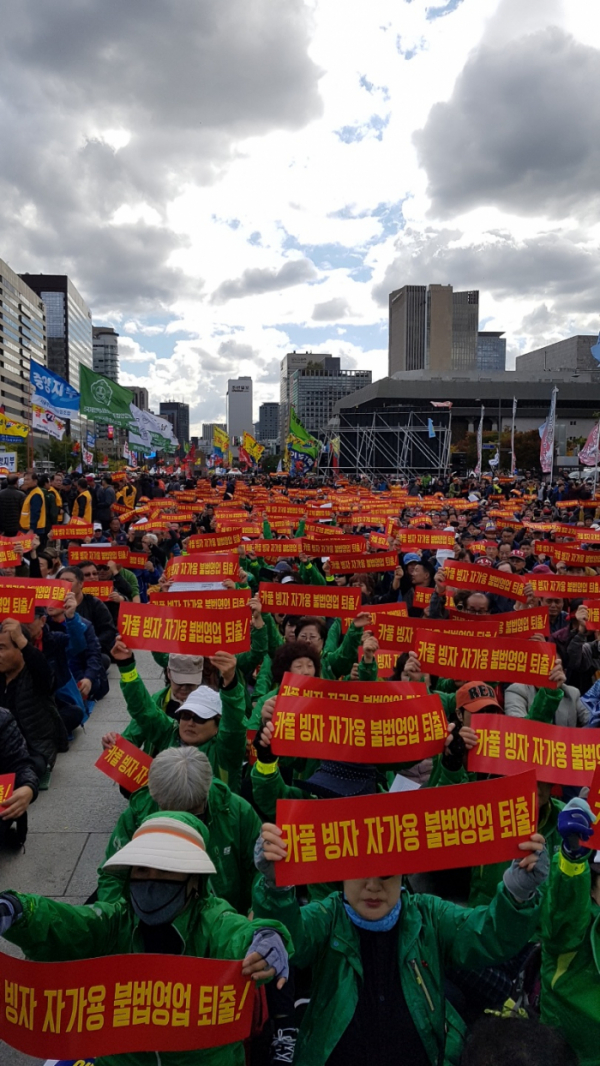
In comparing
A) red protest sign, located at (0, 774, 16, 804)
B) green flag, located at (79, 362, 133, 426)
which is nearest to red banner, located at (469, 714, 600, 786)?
red protest sign, located at (0, 774, 16, 804)

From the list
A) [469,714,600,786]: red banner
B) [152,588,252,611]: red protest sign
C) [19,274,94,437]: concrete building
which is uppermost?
[19,274,94,437]: concrete building

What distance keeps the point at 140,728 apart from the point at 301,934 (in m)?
2.10

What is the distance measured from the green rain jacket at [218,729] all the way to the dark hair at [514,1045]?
1920mm

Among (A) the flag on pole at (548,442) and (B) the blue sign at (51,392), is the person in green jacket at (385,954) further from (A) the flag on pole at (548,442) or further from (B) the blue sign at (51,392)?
(A) the flag on pole at (548,442)

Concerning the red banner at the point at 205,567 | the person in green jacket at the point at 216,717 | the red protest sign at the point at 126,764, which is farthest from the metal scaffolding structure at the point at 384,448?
the red protest sign at the point at 126,764

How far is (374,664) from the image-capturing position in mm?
4668

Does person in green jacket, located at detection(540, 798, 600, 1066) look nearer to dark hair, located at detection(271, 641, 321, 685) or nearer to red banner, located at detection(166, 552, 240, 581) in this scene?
dark hair, located at detection(271, 641, 321, 685)

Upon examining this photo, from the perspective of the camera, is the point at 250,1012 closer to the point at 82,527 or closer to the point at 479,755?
the point at 479,755

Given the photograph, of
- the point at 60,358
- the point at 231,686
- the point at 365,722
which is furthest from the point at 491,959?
the point at 60,358

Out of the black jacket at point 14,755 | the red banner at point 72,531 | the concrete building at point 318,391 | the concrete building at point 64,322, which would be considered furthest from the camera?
the concrete building at point 318,391

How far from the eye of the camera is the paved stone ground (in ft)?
15.0

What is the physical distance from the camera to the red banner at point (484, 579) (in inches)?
289

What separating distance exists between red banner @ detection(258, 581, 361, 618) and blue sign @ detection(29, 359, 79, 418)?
12366 millimetres

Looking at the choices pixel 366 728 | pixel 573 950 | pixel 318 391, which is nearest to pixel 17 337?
pixel 318 391
